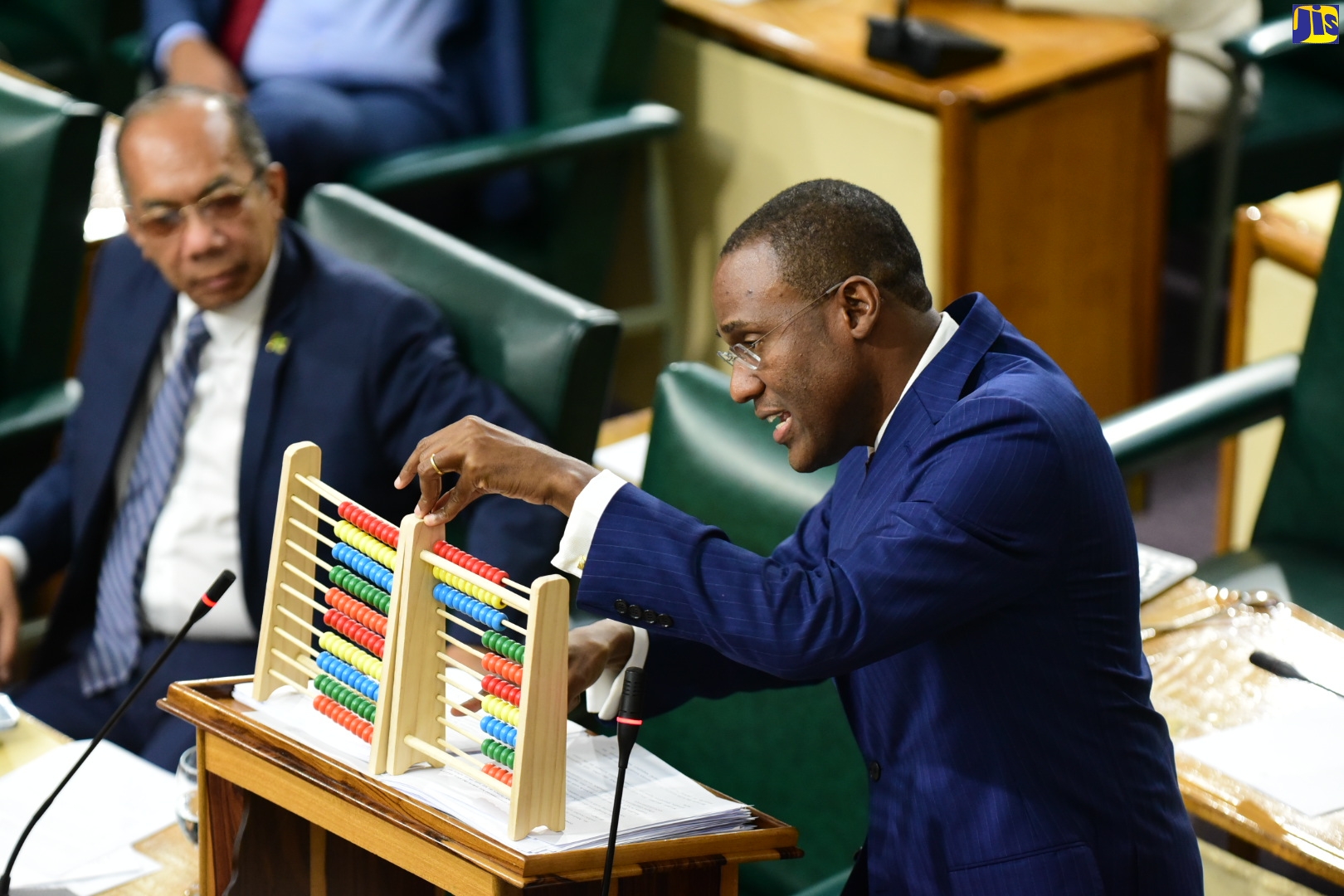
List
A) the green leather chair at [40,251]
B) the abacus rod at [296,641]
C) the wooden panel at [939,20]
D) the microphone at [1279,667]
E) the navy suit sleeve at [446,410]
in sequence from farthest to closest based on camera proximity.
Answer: the wooden panel at [939,20]
the green leather chair at [40,251]
the navy suit sleeve at [446,410]
the microphone at [1279,667]
the abacus rod at [296,641]

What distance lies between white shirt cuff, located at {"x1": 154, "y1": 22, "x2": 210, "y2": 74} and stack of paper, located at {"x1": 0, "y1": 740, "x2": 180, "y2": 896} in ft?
7.30

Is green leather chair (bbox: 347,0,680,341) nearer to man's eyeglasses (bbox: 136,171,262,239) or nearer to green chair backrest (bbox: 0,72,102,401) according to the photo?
green chair backrest (bbox: 0,72,102,401)

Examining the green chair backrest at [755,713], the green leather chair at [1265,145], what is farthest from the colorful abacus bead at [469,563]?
the green leather chair at [1265,145]

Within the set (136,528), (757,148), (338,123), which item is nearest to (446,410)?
(136,528)

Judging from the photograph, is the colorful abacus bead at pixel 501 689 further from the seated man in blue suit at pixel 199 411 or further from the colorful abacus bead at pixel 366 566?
the seated man in blue suit at pixel 199 411

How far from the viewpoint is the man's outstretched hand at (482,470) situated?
1.39m

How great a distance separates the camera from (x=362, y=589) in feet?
5.03

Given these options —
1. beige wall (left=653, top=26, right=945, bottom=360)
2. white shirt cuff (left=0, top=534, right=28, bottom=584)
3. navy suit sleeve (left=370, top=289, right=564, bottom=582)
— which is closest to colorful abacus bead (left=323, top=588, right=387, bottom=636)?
navy suit sleeve (left=370, top=289, right=564, bottom=582)

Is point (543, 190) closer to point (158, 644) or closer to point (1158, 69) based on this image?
point (1158, 69)

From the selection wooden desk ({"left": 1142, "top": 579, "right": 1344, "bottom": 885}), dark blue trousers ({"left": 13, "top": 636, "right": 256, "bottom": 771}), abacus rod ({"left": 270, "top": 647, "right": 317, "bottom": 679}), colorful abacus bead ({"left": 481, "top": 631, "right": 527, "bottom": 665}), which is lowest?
dark blue trousers ({"left": 13, "top": 636, "right": 256, "bottom": 771})

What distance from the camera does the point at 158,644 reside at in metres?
2.40

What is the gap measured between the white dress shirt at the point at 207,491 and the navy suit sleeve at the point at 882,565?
3.58 ft

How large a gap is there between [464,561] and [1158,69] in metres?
2.63

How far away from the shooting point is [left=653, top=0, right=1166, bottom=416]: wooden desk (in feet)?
11.3
